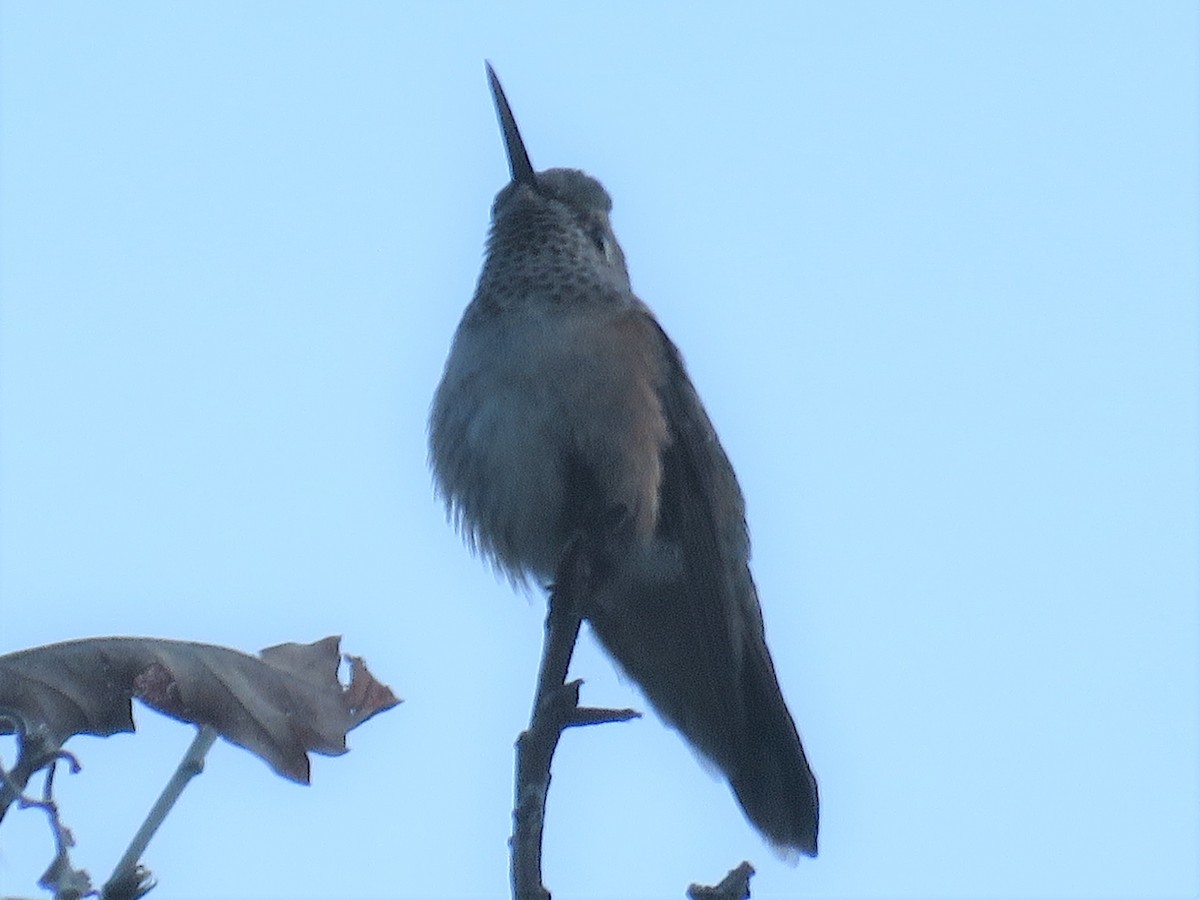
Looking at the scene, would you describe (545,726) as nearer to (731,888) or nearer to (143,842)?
(731,888)

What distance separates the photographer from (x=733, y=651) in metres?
5.78

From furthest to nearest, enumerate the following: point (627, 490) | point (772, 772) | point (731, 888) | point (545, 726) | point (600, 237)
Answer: point (600, 237)
point (772, 772)
point (627, 490)
point (545, 726)
point (731, 888)

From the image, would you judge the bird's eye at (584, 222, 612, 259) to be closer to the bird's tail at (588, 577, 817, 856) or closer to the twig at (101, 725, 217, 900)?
the bird's tail at (588, 577, 817, 856)

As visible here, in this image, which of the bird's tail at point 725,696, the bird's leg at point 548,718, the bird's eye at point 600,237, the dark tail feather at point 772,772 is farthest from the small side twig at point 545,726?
the bird's eye at point 600,237

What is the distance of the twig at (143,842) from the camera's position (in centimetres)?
218

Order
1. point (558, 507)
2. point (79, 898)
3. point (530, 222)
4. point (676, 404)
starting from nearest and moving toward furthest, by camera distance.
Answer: point (79, 898), point (558, 507), point (676, 404), point (530, 222)

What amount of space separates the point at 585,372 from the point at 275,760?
9.61 ft

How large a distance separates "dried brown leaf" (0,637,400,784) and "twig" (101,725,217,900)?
320 mm

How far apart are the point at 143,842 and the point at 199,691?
0.60 meters

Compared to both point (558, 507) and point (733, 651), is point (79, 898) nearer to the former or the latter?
point (558, 507)

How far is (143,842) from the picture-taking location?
224 cm

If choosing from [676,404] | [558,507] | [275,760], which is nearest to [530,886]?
[275,760]

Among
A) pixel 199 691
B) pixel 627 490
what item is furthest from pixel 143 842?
pixel 627 490

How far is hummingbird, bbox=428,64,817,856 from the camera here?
5.46 metres
